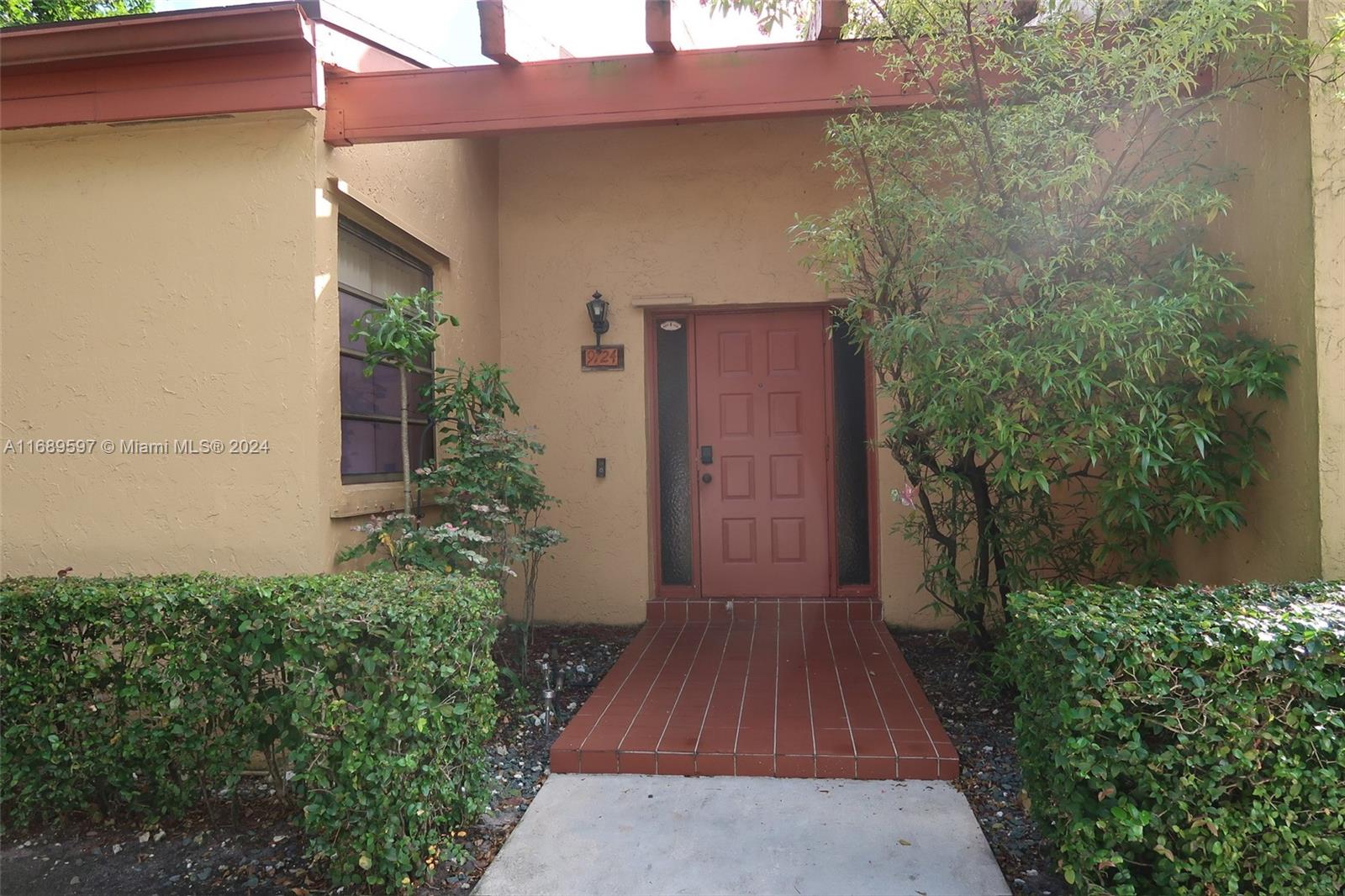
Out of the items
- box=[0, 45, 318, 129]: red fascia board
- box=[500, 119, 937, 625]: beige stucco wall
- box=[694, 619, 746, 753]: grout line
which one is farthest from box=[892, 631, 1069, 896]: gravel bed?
box=[0, 45, 318, 129]: red fascia board

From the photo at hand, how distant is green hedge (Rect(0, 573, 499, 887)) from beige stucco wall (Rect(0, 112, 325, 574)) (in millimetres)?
586

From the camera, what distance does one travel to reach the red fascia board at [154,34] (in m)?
3.46

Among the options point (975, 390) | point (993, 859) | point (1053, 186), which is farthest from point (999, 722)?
point (1053, 186)

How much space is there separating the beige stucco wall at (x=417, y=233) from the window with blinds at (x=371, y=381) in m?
0.10

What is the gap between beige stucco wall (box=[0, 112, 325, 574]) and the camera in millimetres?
3641

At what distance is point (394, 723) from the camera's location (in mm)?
2414

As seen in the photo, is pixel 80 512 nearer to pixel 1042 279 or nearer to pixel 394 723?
pixel 394 723

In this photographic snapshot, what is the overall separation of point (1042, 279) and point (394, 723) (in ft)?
9.05

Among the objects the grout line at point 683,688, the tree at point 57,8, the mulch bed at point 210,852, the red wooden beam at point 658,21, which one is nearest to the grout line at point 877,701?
the grout line at point 683,688

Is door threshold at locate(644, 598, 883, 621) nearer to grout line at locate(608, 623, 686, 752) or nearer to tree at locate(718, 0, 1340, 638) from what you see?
grout line at locate(608, 623, 686, 752)

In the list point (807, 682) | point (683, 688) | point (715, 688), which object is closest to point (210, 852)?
point (683, 688)

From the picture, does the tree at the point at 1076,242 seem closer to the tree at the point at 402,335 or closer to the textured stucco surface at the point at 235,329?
the textured stucco surface at the point at 235,329

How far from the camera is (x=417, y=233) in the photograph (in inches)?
180

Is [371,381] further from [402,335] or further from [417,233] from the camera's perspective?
[417,233]
